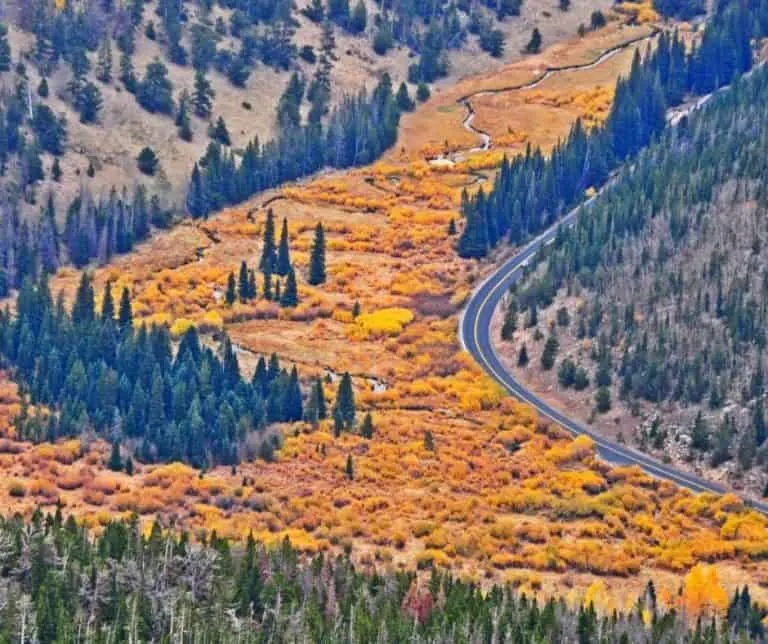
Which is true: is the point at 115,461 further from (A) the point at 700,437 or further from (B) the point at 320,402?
Result: (A) the point at 700,437

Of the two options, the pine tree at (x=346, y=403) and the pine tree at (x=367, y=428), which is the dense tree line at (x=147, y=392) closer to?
the pine tree at (x=346, y=403)

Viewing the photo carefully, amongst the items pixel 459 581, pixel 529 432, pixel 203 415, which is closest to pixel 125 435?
pixel 203 415


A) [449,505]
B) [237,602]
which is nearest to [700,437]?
[449,505]

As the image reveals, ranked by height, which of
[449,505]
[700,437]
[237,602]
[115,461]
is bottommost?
[115,461]

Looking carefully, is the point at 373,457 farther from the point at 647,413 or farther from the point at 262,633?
the point at 262,633

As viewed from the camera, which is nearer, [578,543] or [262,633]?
[262,633]

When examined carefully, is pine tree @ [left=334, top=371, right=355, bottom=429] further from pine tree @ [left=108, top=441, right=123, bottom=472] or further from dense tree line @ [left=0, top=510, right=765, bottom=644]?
dense tree line @ [left=0, top=510, right=765, bottom=644]

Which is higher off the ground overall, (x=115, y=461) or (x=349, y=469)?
(x=349, y=469)
